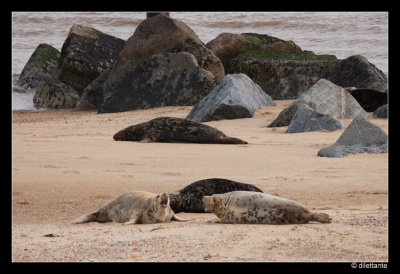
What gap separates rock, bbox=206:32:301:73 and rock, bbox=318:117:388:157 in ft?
33.1

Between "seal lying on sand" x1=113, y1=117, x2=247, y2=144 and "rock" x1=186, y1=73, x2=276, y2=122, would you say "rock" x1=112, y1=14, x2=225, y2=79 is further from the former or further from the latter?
"seal lying on sand" x1=113, y1=117, x2=247, y2=144

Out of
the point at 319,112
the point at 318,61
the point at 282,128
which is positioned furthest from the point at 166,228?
the point at 318,61

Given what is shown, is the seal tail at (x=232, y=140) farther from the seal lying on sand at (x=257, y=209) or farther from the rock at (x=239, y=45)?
the rock at (x=239, y=45)

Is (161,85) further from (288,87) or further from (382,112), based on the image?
(382,112)

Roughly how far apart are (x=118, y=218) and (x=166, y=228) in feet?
2.80

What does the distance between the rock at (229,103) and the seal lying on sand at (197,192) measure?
241 inches

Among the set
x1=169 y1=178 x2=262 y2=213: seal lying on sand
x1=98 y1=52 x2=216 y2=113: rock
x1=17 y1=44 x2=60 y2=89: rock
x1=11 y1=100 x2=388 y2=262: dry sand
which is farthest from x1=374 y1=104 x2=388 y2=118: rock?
x1=17 y1=44 x2=60 y2=89: rock

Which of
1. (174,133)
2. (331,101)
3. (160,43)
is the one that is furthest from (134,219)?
(160,43)

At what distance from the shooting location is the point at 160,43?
15.9 meters

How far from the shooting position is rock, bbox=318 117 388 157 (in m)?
8.60

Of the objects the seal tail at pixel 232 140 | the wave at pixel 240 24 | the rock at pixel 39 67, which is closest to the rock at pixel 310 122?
the seal tail at pixel 232 140

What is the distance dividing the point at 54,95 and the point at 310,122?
8994 mm

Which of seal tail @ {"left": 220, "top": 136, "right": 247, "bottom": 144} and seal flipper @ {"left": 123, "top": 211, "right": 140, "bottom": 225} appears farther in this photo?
seal tail @ {"left": 220, "top": 136, "right": 247, "bottom": 144}

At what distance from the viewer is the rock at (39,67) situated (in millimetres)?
19922
